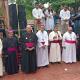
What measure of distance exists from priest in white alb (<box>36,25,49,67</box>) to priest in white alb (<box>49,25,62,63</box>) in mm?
359

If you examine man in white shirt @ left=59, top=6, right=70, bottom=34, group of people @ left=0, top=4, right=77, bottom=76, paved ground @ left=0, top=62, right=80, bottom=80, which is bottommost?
paved ground @ left=0, top=62, right=80, bottom=80

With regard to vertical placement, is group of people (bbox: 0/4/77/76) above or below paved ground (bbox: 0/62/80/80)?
above

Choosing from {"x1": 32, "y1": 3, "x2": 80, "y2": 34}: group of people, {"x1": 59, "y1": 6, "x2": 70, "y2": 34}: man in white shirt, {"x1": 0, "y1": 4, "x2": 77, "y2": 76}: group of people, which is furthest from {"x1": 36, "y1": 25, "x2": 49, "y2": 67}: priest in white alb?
{"x1": 59, "y1": 6, "x2": 70, "y2": 34}: man in white shirt

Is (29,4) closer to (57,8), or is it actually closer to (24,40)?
(57,8)

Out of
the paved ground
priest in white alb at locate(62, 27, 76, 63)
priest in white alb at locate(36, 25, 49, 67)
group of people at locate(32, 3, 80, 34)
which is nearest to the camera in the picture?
the paved ground

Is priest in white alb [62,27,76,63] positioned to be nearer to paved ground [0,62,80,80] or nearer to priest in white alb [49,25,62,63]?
priest in white alb [49,25,62,63]

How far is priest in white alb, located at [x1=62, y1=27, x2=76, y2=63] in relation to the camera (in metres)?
13.1

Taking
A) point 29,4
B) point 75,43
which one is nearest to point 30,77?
point 75,43

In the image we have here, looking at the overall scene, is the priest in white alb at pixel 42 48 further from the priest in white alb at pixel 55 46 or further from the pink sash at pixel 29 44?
the pink sash at pixel 29 44

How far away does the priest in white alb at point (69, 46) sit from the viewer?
1311cm

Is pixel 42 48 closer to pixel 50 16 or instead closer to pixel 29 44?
pixel 29 44

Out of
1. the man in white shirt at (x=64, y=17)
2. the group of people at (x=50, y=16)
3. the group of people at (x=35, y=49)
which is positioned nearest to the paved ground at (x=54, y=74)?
the group of people at (x=35, y=49)

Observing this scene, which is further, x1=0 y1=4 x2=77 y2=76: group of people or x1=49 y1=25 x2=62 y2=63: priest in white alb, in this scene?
x1=49 y1=25 x2=62 y2=63: priest in white alb

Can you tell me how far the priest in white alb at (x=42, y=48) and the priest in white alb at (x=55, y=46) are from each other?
14.1 inches
